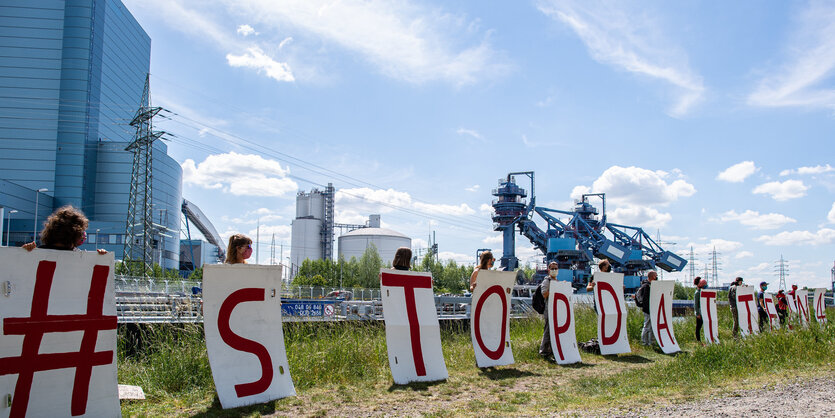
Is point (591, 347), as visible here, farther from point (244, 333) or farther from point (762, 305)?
point (762, 305)

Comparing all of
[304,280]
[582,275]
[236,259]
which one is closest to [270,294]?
[236,259]

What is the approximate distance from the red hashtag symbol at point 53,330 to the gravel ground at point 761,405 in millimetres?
4449

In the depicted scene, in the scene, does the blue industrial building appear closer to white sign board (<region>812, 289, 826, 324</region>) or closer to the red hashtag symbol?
white sign board (<region>812, 289, 826, 324</region>)

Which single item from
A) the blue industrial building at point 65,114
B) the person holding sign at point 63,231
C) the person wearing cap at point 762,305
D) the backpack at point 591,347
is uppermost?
the blue industrial building at point 65,114

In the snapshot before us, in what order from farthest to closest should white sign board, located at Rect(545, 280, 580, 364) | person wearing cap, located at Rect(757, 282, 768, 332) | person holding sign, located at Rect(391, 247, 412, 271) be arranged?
1. person wearing cap, located at Rect(757, 282, 768, 332)
2. white sign board, located at Rect(545, 280, 580, 364)
3. person holding sign, located at Rect(391, 247, 412, 271)

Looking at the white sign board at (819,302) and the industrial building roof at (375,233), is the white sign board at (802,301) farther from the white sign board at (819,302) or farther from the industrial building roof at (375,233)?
the industrial building roof at (375,233)

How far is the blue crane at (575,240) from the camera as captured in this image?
2490 inches

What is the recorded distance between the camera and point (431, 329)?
24.9 feet

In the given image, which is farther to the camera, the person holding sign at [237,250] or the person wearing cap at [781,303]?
the person wearing cap at [781,303]

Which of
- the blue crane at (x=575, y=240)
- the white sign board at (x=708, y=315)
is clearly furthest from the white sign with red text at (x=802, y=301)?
the blue crane at (x=575, y=240)

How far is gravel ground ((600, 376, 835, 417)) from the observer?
4.72m

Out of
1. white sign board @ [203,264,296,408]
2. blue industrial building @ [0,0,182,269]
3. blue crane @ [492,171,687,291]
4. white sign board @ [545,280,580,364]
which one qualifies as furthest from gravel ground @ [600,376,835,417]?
blue industrial building @ [0,0,182,269]

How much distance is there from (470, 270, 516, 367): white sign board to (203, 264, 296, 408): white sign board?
3.27 metres

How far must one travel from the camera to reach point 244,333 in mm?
5840
